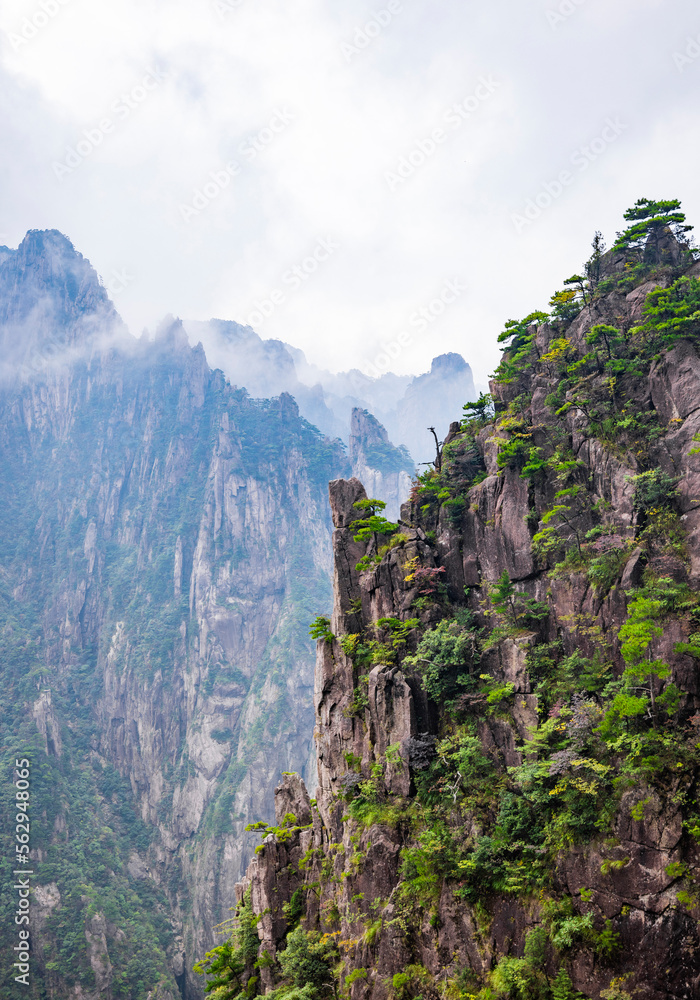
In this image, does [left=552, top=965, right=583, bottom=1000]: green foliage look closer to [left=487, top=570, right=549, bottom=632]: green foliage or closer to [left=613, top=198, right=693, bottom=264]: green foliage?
[left=487, top=570, right=549, bottom=632]: green foliage

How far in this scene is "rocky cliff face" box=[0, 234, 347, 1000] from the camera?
239 feet

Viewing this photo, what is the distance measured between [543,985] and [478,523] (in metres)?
14.2

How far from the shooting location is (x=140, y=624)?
111375 millimetres

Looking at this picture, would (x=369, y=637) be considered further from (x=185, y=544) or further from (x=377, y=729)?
(x=185, y=544)

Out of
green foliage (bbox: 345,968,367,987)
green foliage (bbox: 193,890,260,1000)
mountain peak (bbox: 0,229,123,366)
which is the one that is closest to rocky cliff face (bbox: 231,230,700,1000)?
green foliage (bbox: 345,968,367,987)

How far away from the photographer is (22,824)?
70188mm

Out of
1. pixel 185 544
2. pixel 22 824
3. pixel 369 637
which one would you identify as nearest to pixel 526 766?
pixel 369 637

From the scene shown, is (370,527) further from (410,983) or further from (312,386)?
(312,386)

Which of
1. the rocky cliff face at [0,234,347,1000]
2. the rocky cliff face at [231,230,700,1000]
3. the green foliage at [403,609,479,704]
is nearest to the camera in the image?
the rocky cliff face at [231,230,700,1000]

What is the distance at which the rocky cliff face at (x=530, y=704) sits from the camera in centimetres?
1402

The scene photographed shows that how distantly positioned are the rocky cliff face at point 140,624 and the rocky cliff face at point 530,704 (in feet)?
182

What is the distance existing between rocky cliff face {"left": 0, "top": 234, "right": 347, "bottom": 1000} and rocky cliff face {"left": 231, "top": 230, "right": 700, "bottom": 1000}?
2179 inches

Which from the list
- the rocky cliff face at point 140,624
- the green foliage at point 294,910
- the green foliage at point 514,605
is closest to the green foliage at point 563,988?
the green foliage at point 514,605

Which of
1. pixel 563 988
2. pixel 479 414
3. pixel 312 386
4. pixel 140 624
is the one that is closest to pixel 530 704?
pixel 563 988
